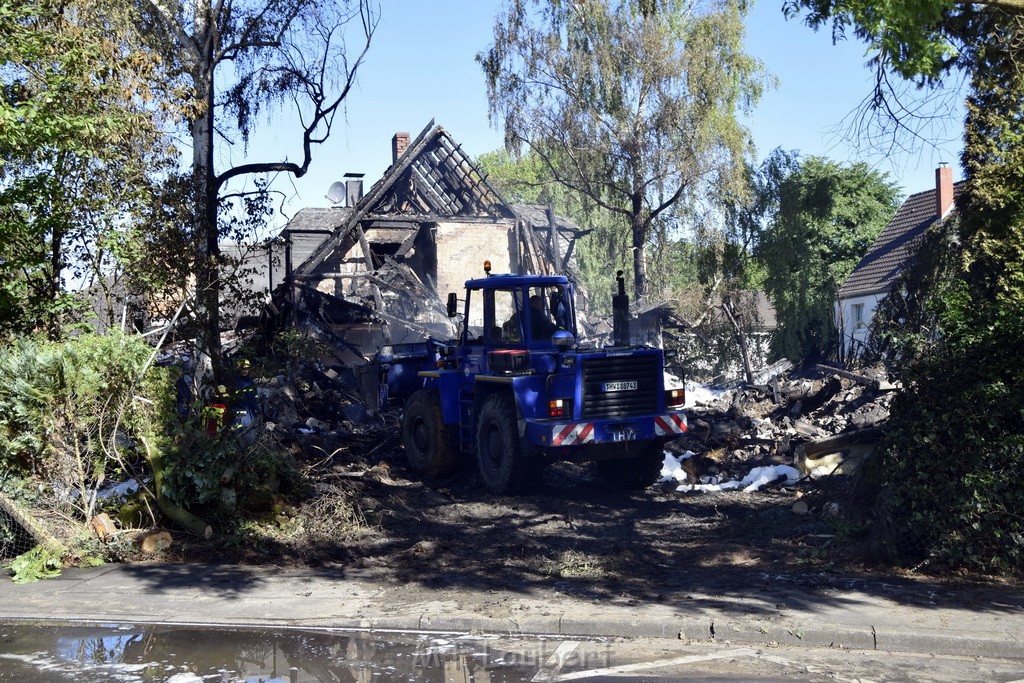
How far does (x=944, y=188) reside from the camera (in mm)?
39250

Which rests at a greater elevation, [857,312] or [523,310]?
[857,312]

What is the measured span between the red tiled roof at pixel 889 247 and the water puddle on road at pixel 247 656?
36245 millimetres

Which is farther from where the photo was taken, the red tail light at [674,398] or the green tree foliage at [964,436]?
the red tail light at [674,398]

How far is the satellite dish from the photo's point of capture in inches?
1559

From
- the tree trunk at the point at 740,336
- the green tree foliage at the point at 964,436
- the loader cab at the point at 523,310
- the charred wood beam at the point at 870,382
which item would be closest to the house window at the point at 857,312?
the tree trunk at the point at 740,336

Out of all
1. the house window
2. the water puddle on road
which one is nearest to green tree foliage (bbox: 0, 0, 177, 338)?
the water puddle on road

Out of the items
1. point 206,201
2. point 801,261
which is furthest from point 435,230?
point 206,201

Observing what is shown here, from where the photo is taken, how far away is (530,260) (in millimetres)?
31609

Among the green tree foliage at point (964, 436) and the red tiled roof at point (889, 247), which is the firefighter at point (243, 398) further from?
the red tiled roof at point (889, 247)

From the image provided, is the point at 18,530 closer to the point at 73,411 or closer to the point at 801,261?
the point at 73,411

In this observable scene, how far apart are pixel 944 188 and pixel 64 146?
36.2 metres

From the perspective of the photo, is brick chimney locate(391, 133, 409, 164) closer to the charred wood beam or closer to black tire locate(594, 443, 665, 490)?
the charred wood beam

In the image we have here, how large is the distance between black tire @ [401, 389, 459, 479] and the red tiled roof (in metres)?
29.9

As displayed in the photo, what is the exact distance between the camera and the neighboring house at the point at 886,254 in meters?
39.6
